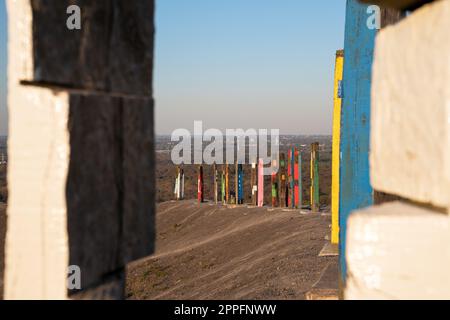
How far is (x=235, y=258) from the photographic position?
1075cm

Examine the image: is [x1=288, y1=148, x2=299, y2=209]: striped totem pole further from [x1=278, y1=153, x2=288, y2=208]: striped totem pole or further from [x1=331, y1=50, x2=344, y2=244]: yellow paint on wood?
[x1=331, y1=50, x2=344, y2=244]: yellow paint on wood

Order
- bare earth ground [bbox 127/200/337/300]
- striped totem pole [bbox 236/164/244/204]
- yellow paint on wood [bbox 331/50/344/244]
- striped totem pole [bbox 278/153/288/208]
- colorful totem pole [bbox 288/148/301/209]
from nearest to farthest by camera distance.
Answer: yellow paint on wood [bbox 331/50/344/244] → bare earth ground [bbox 127/200/337/300] → colorful totem pole [bbox 288/148/301/209] → striped totem pole [bbox 278/153/288/208] → striped totem pole [bbox 236/164/244/204]

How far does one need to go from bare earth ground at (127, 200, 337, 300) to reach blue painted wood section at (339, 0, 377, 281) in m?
2.97

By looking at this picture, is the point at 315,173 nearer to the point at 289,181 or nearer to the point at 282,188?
the point at 289,181

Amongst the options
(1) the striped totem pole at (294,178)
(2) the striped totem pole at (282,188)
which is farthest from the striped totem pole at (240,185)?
(1) the striped totem pole at (294,178)

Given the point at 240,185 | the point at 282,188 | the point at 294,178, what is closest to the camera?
the point at 294,178

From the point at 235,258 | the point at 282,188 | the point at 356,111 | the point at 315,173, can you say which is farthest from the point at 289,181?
the point at 356,111

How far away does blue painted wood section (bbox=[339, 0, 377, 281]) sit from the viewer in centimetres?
373

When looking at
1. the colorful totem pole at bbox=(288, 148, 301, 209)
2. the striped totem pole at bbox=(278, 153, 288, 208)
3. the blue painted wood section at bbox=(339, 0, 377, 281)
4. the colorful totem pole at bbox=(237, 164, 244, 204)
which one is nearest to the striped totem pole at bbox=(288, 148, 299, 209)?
the colorful totem pole at bbox=(288, 148, 301, 209)

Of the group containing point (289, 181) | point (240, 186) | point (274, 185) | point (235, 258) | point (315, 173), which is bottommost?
point (235, 258)

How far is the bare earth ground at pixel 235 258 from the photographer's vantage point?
26.1 ft

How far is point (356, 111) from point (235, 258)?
7.26 meters
